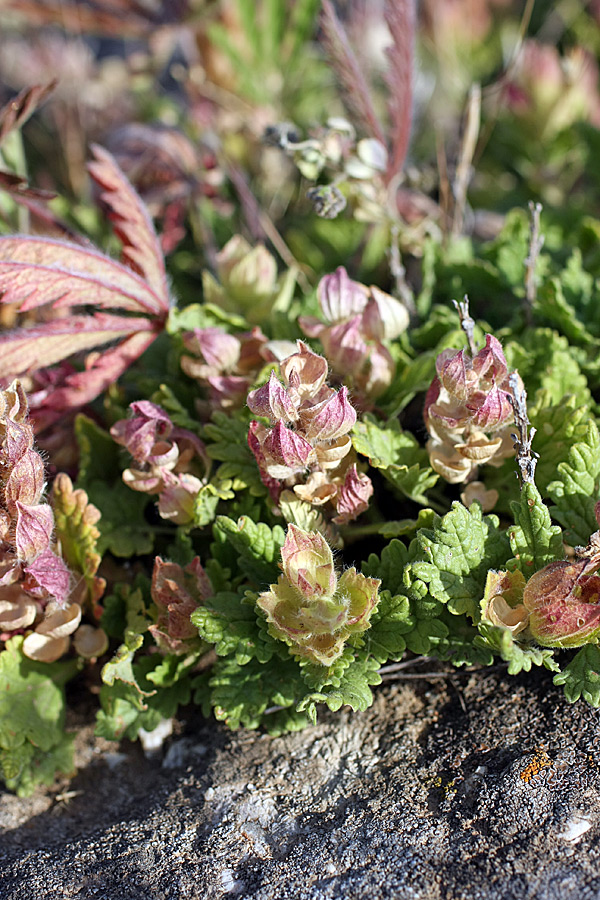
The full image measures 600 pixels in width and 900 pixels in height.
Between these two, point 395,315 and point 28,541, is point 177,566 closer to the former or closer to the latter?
point 28,541

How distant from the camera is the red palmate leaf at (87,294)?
1.75 metres

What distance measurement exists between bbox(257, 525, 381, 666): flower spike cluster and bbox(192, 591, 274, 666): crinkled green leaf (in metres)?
0.08

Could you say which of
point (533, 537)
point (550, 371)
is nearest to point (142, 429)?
point (533, 537)

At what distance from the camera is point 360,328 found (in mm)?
1839

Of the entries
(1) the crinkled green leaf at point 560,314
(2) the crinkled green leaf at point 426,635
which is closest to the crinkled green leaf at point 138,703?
(2) the crinkled green leaf at point 426,635

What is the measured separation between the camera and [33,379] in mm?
1986

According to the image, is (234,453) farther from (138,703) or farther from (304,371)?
(138,703)

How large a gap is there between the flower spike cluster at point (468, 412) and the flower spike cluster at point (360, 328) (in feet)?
0.66

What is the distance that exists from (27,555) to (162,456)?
0.35 metres

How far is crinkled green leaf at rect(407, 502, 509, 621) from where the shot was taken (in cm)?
145

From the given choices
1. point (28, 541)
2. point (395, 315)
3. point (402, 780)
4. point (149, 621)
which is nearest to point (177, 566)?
point (149, 621)

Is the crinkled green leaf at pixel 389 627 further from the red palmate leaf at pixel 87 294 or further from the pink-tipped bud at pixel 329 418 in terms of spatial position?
the red palmate leaf at pixel 87 294

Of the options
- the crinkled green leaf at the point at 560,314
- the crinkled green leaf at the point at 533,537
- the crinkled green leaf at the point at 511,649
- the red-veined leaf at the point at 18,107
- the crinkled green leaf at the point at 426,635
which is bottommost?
the crinkled green leaf at the point at 426,635

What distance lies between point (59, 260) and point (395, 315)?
2.68 feet
